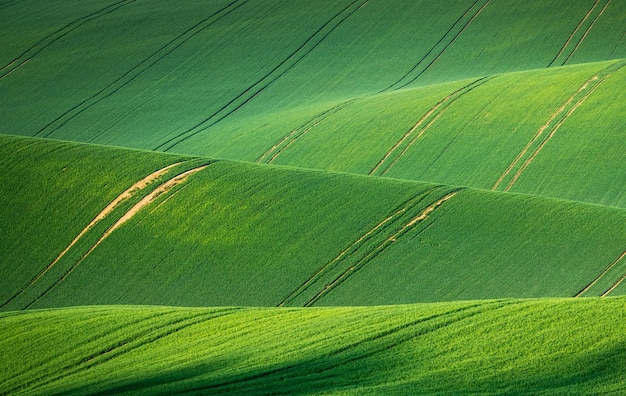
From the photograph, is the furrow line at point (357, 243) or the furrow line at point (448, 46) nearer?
the furrow line at point (357, 243)

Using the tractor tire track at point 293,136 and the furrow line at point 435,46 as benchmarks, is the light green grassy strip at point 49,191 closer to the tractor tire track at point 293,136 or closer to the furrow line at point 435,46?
the tractor tire track at point 293,136

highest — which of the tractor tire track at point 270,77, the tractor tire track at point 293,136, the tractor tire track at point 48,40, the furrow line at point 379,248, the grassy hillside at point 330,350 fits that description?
the tractor tire track at point 48,40

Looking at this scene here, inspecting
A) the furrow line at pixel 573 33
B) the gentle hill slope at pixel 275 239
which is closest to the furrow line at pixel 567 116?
the gentle hill slope at pixel 275 239

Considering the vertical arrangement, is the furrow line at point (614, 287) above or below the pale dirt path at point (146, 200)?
below

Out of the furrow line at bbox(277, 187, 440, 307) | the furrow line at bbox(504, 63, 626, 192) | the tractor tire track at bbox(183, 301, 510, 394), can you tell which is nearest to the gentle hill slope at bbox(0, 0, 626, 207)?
the furrow line at bbox(504, 63, 626, 192)

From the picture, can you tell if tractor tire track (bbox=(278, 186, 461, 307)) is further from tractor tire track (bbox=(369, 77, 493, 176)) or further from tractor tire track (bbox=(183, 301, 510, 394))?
tractor tire track (bbox=(369, 77, 493, 176))

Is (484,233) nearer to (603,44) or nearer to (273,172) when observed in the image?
(273,172)

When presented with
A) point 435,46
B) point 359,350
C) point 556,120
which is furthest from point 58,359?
point 435,46
